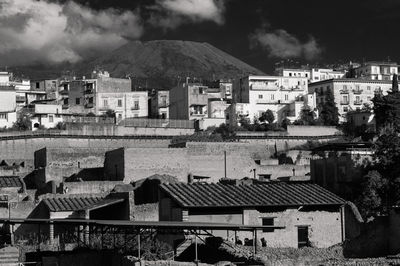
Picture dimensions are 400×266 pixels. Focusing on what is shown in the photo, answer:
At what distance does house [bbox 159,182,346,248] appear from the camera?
27984 mm

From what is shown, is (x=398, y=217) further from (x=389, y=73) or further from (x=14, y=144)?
(x=389, y=73)

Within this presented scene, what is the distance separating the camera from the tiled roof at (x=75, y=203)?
33.4 metres

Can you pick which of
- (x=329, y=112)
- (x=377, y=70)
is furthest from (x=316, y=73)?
(x=329, y=112)

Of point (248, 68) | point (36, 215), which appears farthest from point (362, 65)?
point (248, 68)

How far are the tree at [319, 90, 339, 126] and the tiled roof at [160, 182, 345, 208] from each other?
4239 centimetres

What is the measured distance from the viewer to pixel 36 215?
1377 inches

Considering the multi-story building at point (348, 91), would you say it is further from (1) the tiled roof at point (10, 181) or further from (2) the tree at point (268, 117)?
(1) the tiled roof at point (10, 181)

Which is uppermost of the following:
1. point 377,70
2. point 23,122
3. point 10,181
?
point 377,70

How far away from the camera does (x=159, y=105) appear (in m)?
77.1

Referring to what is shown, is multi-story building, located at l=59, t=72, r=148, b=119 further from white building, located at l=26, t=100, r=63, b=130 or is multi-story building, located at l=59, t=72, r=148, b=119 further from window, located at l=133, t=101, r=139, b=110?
white building, located at l=26, t=100, r=63, b=130

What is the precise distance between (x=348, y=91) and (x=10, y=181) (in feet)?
151

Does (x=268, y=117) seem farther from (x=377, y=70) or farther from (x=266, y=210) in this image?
(x=266, y=210)

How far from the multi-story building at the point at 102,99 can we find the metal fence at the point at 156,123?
6.06 metres

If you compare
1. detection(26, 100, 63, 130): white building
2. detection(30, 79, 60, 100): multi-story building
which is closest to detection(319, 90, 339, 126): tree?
detection(26, 100, 63, 130): white building
